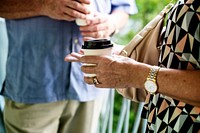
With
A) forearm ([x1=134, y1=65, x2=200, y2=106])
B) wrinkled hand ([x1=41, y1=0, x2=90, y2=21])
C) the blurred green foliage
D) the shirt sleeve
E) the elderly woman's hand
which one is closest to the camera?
forearm ([x1=134, y1=65, x2=200, y2=106])

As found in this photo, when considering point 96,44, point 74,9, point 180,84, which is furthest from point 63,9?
point 180,84

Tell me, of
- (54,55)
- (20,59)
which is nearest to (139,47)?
(54,55)

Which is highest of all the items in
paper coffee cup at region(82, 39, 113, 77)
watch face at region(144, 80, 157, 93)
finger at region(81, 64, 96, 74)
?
paper coffee cup at region(82, 39, 113, 77)

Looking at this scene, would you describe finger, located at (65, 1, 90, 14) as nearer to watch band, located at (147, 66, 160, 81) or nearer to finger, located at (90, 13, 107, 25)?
finger, located at (90, 13, 107, 25)

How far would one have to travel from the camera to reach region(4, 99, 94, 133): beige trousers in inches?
Result: 57.7

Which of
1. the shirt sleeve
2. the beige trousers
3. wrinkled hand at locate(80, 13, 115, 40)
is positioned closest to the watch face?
wrinkled hand at locate(80, 13, 115, 40)

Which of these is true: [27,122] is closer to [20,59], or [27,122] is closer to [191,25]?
[20,59]

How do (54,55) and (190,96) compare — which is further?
(54,55)

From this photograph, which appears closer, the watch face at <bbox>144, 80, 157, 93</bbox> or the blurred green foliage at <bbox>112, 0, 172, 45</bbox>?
the watch face at <bbox>144, 80, 157, 93</bbox>

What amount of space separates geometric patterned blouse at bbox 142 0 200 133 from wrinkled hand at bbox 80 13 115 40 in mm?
441

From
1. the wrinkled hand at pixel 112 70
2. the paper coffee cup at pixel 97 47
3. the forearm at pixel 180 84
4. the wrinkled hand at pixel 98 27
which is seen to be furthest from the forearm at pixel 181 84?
the wrinkled hand at pixel 98 27

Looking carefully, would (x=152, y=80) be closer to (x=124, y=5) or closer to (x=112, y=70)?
(x=112, y=70)

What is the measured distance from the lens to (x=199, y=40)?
0.97 metres

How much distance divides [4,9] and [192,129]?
884mm
